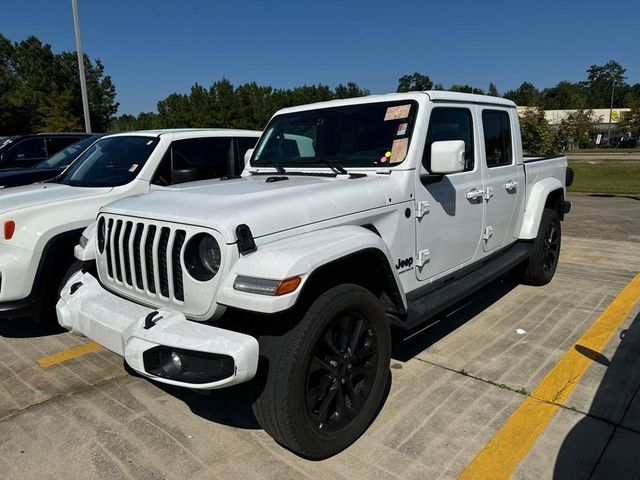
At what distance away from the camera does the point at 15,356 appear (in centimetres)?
408

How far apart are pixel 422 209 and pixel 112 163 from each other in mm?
3516

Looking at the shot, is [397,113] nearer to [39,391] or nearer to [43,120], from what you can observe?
[39,391]

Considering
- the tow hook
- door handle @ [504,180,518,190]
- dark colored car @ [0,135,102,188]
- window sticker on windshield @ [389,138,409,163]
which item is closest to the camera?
the tow hook

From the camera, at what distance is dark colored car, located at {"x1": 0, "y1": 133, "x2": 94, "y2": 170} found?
8953 mm

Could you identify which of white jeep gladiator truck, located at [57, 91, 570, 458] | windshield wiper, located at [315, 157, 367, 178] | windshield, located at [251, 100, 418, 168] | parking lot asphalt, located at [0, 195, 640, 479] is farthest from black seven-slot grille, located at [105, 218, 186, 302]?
windshield, located at [251, 100, 418, 168]

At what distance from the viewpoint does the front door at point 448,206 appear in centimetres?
342

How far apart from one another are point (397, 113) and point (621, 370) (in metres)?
2.44

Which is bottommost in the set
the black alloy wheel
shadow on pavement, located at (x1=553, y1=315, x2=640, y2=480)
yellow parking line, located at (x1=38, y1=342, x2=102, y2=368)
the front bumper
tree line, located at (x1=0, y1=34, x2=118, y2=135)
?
Result: yellow parking line, located at (x1=38, y1=342, x2=102, y2=368)

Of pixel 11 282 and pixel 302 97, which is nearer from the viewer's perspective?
pixel 11 282

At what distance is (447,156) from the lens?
3197 mm

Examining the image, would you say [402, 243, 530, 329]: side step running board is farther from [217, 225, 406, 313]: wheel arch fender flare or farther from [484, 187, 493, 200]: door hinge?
[217, 225, 406, 313]: wheel arch fender flare

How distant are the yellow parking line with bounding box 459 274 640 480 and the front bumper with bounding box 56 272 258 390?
1313 millimetres

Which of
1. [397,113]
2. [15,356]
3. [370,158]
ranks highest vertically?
[397,113]

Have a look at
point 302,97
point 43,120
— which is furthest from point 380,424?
point 302,97
